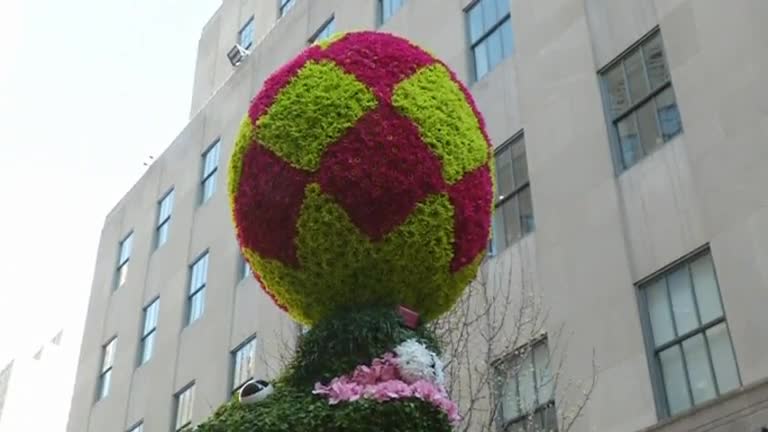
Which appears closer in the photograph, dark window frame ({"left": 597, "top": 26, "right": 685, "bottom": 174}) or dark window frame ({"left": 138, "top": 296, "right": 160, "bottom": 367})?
dark window frame ({"left": 597, "top": 26, "right": 685, "bottom": 174})

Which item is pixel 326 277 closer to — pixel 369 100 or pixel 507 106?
pixel 369 100

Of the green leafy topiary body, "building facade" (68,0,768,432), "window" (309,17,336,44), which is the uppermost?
"window" (309,17,336,44)

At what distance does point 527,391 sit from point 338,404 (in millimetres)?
9329

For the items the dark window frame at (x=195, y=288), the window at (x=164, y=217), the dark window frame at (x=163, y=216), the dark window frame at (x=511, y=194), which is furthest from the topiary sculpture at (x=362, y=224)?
the window at (x=164, y=217)

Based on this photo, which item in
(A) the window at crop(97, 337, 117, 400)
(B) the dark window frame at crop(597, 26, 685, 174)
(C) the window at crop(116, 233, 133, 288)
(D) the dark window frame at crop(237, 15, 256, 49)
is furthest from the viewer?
(D) the dark window frame at crop(237, 15, 256, 49)

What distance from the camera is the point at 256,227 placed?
630 cm

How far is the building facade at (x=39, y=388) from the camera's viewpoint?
6753cm

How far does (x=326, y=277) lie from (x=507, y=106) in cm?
1171

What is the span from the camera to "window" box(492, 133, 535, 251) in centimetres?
1606

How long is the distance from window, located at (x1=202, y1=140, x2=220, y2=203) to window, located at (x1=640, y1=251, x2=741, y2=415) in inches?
633

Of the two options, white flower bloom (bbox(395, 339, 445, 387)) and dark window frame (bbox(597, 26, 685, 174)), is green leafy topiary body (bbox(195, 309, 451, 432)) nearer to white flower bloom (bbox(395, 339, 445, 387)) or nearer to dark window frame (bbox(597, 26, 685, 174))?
white flower bloom (bbox(395, 339, 445, 387))

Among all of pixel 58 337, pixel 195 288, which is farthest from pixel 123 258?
pixel 58 337

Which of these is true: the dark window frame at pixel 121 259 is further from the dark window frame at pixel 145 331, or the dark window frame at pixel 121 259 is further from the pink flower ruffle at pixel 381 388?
the pink flower ruffle at pixel 381 388

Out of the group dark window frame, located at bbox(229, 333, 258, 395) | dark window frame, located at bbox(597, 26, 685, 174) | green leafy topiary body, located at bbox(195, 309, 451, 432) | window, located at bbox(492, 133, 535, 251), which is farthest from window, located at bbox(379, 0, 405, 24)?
green leafy topiary body, located at bbox(195, 309, 451, 432)
